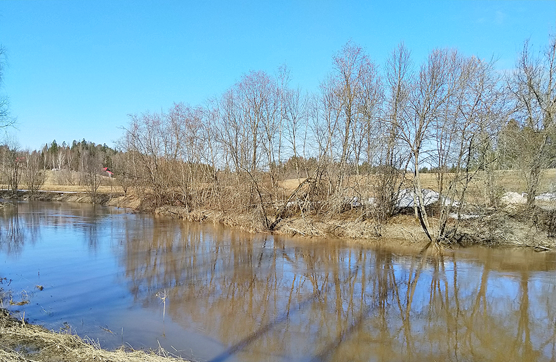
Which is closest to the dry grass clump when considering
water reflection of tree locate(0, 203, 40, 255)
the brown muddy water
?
the brown muddy water

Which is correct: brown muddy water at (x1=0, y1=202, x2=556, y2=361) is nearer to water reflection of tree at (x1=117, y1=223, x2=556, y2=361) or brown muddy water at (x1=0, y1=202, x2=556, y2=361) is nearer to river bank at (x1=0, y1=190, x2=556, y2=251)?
water reflection of tree at (x1=117, y1=223, x2=556, y2=361)

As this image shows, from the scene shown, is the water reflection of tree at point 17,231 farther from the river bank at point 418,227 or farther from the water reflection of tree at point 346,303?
the river bank at point 418,227

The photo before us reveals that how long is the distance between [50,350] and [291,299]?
206 inches

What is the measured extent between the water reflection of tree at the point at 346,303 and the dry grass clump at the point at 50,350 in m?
1.53

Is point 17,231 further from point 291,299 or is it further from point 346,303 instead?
point 346,303

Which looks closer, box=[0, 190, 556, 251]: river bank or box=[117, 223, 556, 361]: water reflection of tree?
box=[117, 223, 556, 361]: water reflection of tree

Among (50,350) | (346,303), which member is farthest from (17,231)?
(346,303)

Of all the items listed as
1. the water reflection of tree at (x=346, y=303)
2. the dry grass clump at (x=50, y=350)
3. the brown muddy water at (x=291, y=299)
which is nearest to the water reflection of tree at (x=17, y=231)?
the brown muddy water at (x=291, y=299)

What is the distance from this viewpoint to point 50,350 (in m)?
5.14

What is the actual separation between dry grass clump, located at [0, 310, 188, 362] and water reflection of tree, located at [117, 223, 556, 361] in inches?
60.2

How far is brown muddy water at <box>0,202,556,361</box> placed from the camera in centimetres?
645

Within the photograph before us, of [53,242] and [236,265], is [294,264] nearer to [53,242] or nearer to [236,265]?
[236,265]

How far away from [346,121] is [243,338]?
14359 millimetres

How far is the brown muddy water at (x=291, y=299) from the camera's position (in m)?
6.45
